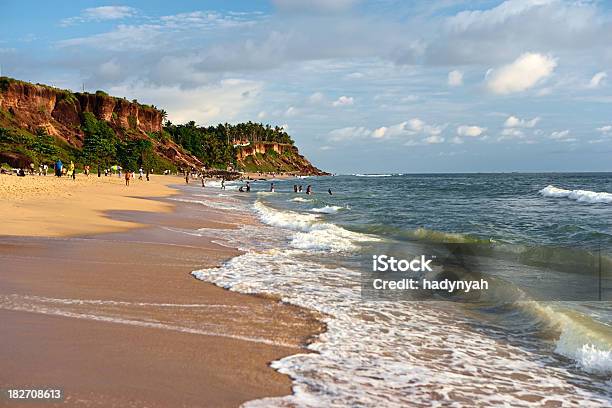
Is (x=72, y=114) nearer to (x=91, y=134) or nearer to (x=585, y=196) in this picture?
(x=91, y=134)

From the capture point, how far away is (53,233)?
13133mm

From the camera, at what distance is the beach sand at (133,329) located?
4.33 meters

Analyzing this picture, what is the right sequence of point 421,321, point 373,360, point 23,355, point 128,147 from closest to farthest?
point 23,355, point 373,360, point 421,321, point 128,147

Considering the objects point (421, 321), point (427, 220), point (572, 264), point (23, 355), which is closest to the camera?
point (23, 355)

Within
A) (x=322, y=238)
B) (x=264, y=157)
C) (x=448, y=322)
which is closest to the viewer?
(x=448, y=322)

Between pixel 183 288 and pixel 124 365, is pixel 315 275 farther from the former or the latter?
pixel 124 365

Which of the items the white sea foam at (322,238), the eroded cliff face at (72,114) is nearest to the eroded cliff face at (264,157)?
the eroded cliff face at (72,114)

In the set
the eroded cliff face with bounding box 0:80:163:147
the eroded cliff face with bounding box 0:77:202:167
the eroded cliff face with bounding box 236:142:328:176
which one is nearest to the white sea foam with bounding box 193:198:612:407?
the eroded cliff face with bounding box 0:77:202:167

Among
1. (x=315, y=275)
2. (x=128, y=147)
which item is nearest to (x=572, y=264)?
(x=315, y=275)

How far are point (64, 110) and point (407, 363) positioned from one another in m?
110

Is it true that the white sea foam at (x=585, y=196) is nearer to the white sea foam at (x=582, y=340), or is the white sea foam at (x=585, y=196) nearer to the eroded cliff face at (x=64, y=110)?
the white sea foam at (x=582, y=340)

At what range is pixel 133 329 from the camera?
589 centimetres

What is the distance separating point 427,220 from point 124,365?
21258mm

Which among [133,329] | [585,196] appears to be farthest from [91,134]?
[133,329]
